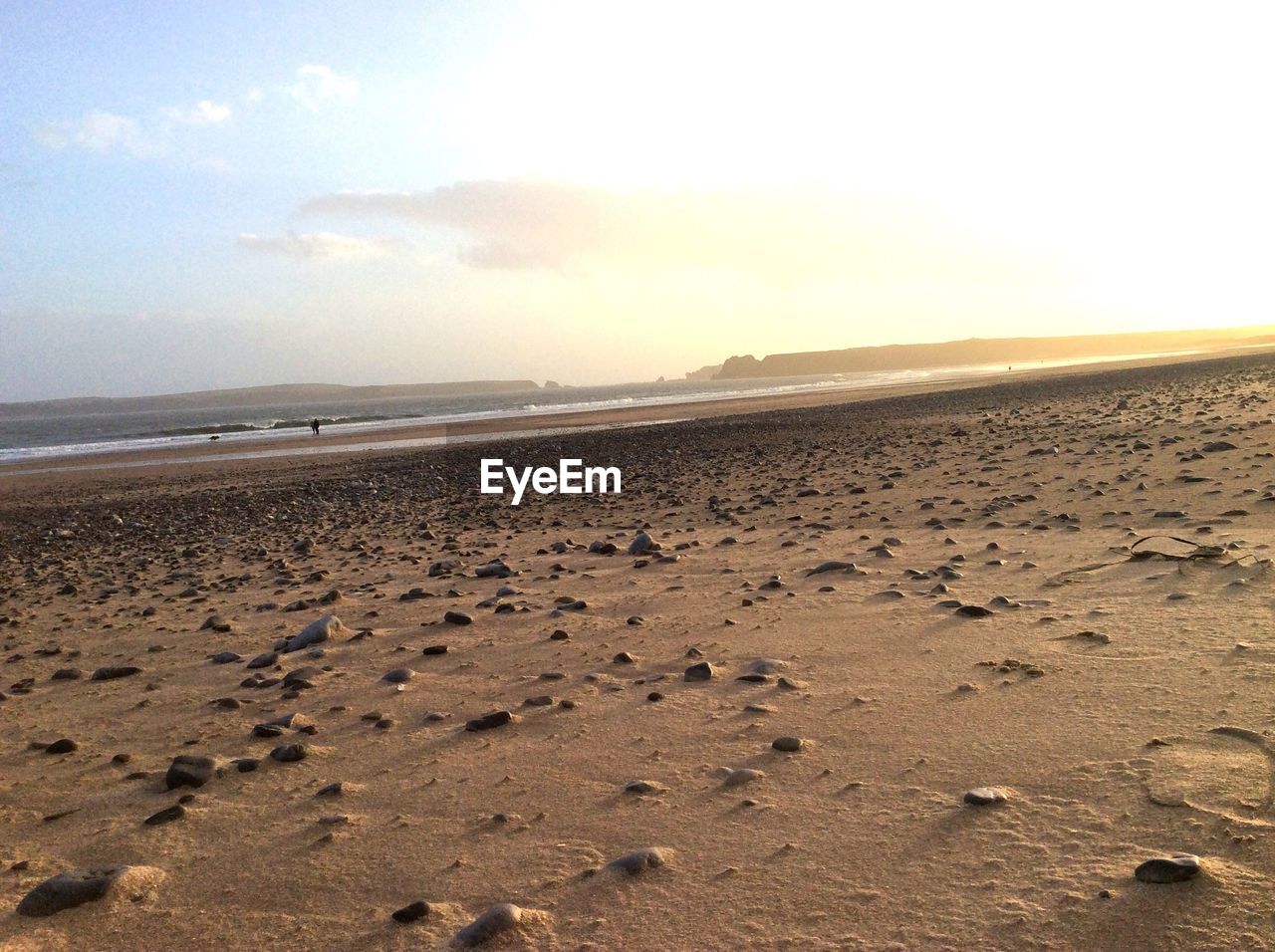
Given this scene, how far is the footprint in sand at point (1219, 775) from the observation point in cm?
299

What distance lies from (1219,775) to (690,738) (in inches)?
84.3

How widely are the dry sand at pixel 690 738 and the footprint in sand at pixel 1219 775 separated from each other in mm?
17

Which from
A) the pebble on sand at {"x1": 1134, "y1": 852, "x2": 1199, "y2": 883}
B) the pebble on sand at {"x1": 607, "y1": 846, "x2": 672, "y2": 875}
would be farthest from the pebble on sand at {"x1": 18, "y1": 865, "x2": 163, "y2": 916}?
the pebble on sand at {"x1": 1134, "y1": 852, "x2": 1199, "y2": 883}

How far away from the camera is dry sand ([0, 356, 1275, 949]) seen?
2.76m

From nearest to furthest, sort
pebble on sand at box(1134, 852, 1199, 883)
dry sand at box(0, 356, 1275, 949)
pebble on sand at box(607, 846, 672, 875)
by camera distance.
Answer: pebble on sand at box(1134, 852, 1199, 883)
dry sand at box(0, 356, 1275, 949)
pebble on sand at box(607, 846, 672, 875)

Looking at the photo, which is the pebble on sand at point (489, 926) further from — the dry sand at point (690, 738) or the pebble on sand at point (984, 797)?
the pebble on sand at point (984, 797)

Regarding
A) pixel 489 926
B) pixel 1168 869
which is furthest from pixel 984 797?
pixel 489 926

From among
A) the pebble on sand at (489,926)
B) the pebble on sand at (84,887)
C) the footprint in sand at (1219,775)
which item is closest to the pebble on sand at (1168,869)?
the footprint in sand at (1219,775)

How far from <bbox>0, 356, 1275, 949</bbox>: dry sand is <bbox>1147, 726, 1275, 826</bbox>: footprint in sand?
0.7 inches

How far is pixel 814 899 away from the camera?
2729 mm

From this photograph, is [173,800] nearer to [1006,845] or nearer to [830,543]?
[1006,845]

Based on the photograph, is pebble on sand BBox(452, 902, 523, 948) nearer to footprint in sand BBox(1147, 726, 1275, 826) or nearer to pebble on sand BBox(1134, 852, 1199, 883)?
pebble on sand BBox(1134, 852, 1199, 883)

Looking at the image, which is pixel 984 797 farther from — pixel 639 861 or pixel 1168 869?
pixel 639 861

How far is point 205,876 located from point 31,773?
6.04ft
